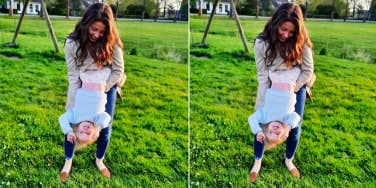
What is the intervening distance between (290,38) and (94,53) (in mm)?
1539

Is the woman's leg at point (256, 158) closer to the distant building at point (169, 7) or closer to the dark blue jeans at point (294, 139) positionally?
the dark blue jeans at point (294, 139)

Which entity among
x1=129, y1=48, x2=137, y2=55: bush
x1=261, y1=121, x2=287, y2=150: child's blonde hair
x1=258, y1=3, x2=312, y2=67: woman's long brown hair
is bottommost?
x1=261, y1=121, x2=287, y2=150: child's blonde hair

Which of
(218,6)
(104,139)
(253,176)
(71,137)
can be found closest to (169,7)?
(218,6)

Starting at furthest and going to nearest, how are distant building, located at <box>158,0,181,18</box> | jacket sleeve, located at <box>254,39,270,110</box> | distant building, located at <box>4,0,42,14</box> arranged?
distant building, located at <box>158,0,181,18</box> → distant building, located at <box>4,0,42,14</box> → jacket sleeve, located at <box>254,39,270,110</box>

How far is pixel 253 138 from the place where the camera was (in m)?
4.27

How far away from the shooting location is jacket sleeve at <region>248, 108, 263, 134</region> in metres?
4.19

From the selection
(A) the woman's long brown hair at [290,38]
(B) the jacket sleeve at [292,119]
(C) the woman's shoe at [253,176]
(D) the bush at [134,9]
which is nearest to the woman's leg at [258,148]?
(C) the woman's shoe at [253,176]

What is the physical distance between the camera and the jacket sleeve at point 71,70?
13.5 feet

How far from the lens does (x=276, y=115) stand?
4.12 m

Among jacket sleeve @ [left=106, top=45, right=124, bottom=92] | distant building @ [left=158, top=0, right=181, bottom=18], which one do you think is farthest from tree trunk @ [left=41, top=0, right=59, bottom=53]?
distant building @ [left=158, top=0, right=181, bottom=18]

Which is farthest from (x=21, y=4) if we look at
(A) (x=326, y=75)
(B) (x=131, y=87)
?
(A) (x=326, y=75)

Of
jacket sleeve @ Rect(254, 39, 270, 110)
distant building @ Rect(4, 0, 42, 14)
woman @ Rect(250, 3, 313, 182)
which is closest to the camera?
woman @ Rect(250, 3, 313, 182)

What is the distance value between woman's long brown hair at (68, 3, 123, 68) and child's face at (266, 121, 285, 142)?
1.39 meters

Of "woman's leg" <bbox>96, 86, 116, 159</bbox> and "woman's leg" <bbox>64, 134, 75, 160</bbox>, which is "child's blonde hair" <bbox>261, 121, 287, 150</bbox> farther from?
"woman's leg" <bbox>64, 134, 75, 160</bbox>
